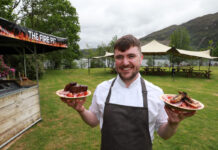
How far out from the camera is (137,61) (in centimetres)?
151

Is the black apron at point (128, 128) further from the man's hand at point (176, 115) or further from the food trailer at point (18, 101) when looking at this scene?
the food trailer at point (18, 101)

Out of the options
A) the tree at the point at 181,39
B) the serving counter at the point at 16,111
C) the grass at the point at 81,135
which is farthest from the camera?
the tree at the point at 181,39

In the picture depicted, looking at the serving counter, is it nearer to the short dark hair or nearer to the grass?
the grass

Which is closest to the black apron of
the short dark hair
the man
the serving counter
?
the man

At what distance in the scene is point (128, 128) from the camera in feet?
4.85

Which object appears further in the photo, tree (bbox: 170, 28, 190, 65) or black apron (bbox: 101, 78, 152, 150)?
tree (bbox: 170, 28, 190, 65)

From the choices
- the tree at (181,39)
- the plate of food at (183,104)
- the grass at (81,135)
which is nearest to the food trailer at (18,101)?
the grass at (81,135)

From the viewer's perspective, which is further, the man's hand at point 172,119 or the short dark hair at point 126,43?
the short dark hair at point 126,43

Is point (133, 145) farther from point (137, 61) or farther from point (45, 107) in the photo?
point (45, 107)

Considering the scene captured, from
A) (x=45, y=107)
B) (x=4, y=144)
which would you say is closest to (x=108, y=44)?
(x=45, y=107)

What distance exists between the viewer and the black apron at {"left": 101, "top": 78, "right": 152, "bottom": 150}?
1473 millimetres

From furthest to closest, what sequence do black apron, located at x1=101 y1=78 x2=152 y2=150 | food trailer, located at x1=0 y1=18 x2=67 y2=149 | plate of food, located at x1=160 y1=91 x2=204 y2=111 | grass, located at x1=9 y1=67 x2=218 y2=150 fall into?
grass, located at x1=9 y1=67 x2=218 y2=150 < food trailer, located at x1=0 y1=18 x2=67 y2=149 < black apron, located at x1=101 y1=78 x2=152 y2=150 < plate of food, located at x1=160 y1=91 x2=204 y2=111

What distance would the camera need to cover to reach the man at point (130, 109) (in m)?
1.48

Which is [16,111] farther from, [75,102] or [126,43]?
[126,43]
